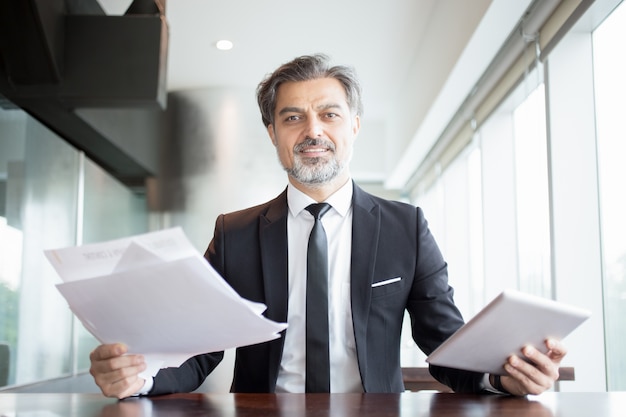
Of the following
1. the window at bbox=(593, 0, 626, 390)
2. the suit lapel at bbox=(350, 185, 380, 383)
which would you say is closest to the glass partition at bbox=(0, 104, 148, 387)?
the suit lapel at bbox=(350, 185, 380, 383)

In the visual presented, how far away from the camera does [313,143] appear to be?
1.88 metres

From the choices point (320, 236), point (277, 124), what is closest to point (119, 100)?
point (277, 124)

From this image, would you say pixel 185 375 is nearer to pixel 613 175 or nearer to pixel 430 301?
pixel 430 301

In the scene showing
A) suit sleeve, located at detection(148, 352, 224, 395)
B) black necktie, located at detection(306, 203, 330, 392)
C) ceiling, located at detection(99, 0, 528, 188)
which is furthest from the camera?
ceiling, located at detection(99, 0, 528, 188)

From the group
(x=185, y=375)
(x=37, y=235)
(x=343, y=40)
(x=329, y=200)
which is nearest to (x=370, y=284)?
(x=329, y=200)

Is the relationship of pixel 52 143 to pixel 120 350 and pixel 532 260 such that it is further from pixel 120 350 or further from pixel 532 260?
pixel 120 350

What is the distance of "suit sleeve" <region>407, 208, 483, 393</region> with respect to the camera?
170 cm

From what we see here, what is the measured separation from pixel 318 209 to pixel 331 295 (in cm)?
22

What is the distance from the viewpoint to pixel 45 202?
414cm

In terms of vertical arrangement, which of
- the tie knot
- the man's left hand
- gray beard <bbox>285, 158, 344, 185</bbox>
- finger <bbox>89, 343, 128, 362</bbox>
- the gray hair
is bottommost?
the man's left hand

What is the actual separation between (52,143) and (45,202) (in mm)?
393

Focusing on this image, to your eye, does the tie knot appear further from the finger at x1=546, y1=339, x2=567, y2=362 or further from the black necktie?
the finger at x1=546, y1=339, x2=567, y2=362

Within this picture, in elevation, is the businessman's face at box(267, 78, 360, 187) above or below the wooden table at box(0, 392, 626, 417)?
above

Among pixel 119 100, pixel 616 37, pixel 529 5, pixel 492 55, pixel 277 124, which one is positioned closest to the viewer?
pixel 277 124
